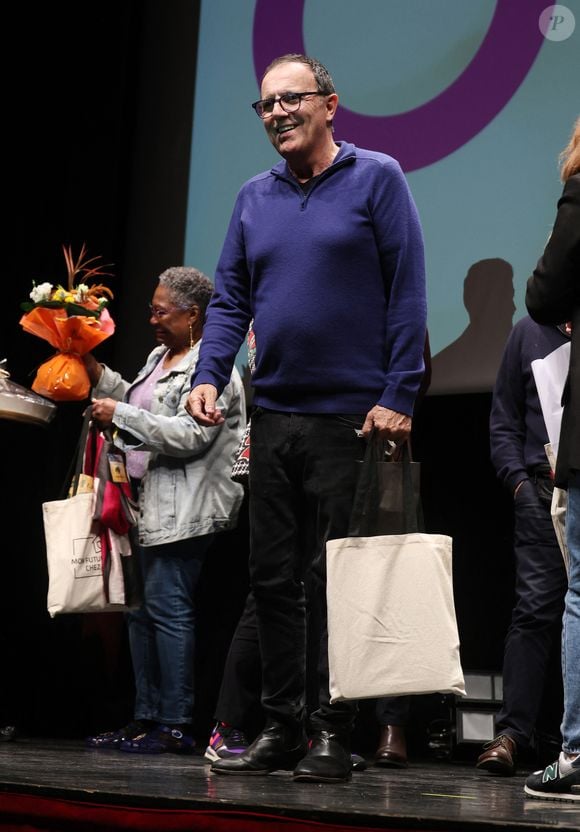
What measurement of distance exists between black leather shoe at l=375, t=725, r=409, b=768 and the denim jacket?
0.85 meters

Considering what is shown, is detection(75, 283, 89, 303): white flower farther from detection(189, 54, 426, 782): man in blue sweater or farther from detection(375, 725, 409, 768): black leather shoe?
detection(375, 725, 409, 768): black leather shoe

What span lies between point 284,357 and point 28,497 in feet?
8.19

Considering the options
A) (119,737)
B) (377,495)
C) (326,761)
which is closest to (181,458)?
(119,737)

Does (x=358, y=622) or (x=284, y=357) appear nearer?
(x=358, y=622)

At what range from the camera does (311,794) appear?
2.03m

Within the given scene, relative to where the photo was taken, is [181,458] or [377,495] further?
[181,458]

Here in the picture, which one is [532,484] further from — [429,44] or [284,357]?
[429,44]

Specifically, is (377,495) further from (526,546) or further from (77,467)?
(77,467)

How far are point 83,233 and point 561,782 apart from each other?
3.25 m

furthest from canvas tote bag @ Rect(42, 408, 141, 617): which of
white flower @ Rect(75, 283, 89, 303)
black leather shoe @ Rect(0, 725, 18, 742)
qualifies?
white flower @ Rect(75, 283, 89, 303)

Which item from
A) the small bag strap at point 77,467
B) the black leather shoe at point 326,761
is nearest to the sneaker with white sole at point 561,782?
the black leather shoe at point 326,761

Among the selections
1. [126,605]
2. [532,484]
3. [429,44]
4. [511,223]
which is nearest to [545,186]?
[511,223]

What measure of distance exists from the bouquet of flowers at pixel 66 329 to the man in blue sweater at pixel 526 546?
1381mm

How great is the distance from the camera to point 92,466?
12.3ft
